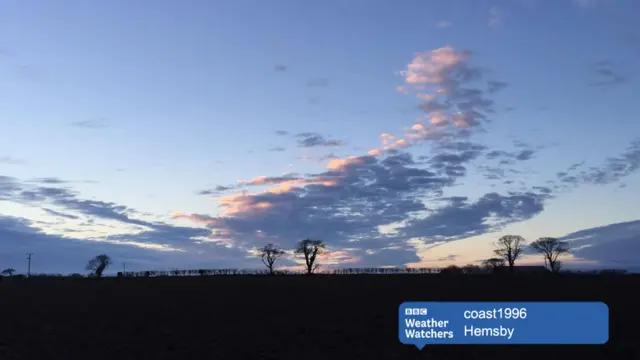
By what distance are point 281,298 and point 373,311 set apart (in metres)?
15.2

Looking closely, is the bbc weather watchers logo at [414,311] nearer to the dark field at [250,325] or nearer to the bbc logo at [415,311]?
the bbc logo at [415,311]

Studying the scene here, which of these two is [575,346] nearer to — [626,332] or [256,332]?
[626,332]

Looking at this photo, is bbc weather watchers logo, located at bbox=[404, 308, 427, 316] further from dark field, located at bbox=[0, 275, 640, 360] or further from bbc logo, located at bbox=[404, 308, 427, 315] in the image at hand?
dark field, located at bbox=[0, 275, 640, 360]

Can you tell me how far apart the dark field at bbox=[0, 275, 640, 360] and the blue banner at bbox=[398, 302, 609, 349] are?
26.6 inches

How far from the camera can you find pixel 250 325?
42000 mm

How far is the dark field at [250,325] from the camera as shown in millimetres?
32938

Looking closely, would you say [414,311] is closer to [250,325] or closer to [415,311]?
[415,311]

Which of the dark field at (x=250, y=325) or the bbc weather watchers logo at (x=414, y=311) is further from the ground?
the bbc weather watchers logo at (x=414, y=311)

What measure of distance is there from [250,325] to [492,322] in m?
17.6

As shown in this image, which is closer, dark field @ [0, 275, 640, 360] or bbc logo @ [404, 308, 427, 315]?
bbc logo @ [404, 308, 427, 315]

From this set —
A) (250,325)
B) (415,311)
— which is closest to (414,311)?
(415,311)

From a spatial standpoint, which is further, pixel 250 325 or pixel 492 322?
pixel 250 325

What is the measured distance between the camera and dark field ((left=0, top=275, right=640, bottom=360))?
32.9 m

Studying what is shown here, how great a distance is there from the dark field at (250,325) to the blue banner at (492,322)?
674 mm
